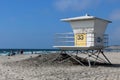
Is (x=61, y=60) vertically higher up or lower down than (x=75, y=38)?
lower down

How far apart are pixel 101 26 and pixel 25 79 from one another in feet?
29.2

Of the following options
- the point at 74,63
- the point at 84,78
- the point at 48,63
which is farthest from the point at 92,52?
the point at 84,78

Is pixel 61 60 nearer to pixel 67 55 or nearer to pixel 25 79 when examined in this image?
pixel 67 55

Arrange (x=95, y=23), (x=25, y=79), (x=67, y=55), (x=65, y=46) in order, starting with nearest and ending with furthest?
(x=25, y=79)
(x=95, y=23)
(x=65, y=46)
(x=67, y=55)

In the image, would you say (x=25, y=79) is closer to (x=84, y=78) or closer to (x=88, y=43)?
(x=84, y=78)

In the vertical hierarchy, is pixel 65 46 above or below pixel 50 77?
above

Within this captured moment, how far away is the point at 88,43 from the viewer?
20.3 meters

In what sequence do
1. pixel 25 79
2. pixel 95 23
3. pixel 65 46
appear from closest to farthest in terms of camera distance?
pixel 25 79 → pixel 95 23 → pixel 65 46

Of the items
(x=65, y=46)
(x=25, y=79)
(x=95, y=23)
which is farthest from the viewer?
(x=65, y=46)

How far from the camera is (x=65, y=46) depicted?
2119cm

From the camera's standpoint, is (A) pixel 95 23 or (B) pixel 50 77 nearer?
(B) pixel 50 77

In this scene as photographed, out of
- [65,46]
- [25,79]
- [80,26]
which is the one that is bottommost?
[25,79]

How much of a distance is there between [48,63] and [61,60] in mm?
1307

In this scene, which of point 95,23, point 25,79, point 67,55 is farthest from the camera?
point 67,55
